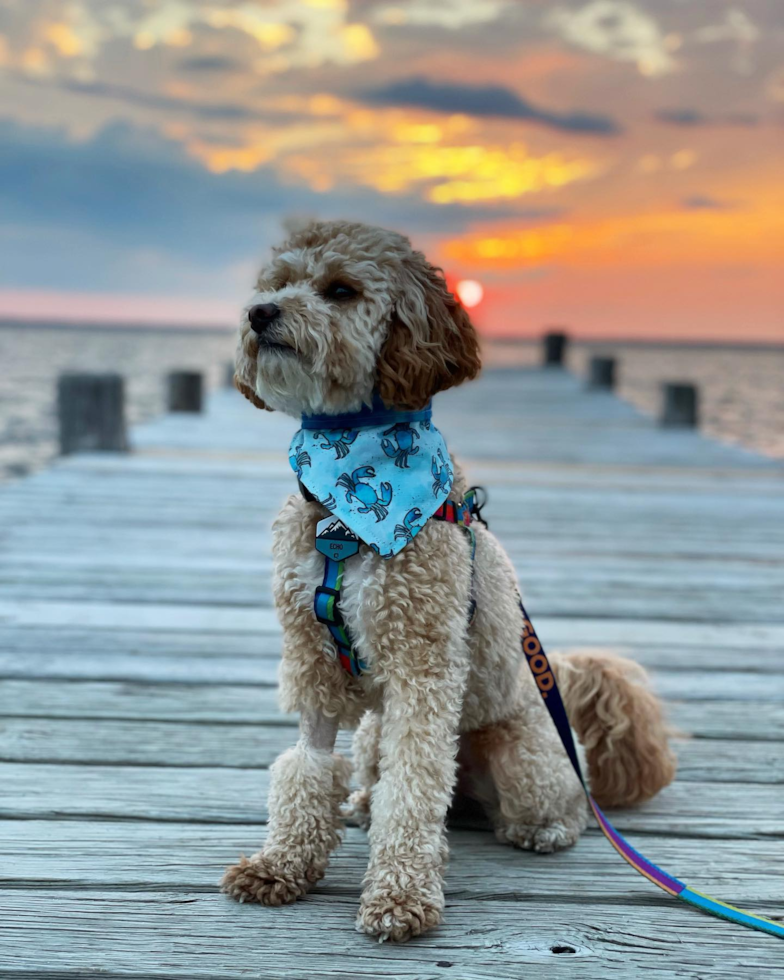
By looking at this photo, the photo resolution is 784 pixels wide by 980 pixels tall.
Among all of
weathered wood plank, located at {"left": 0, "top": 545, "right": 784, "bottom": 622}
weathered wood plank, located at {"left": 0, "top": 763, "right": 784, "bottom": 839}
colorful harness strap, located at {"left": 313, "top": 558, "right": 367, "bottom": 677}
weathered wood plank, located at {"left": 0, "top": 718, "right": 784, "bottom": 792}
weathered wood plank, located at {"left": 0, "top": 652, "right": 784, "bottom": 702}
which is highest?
colorful harness strap, located at {"left": 313, "top": 558, "right": 367, "bottom": 677}

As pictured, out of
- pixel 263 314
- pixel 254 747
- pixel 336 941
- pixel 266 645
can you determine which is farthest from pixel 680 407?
pixel 336 941

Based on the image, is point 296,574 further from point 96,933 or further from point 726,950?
point 726,950

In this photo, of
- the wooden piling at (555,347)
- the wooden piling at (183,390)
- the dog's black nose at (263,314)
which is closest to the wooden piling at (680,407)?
the wooden piling at (183,390)

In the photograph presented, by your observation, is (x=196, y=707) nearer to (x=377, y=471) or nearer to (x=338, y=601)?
(x=338, y=601)

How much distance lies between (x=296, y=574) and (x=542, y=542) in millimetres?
3393

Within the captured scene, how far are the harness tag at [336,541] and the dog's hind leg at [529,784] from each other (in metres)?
0.63

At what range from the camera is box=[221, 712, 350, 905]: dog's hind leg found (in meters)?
1.86

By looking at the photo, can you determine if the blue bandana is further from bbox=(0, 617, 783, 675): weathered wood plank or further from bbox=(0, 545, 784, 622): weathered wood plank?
bbox=(0, 545, 784, 622): weathered wood plank

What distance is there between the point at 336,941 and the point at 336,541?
2.55 feet

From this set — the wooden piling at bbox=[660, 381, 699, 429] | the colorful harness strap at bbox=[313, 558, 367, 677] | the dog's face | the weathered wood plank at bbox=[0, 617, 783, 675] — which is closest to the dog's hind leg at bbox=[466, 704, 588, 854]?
the colorful harness strap at bbox=[313, 558, 367, 677]

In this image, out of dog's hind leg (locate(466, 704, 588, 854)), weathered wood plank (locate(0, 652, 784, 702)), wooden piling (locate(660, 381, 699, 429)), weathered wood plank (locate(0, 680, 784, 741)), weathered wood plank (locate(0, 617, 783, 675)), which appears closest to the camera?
dog's hind leg (locate(466, 704, 588, 854))

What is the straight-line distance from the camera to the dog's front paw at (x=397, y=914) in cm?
172

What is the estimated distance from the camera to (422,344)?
178cm

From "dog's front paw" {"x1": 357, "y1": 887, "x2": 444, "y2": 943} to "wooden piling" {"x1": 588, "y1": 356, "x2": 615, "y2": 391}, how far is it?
1426cm
